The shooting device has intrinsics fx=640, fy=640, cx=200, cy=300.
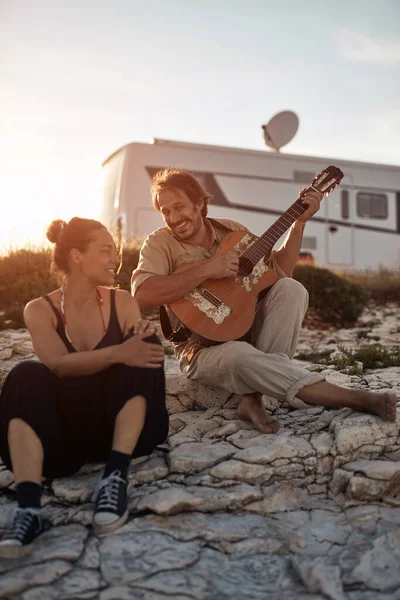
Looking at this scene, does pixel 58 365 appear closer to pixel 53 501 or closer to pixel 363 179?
pixel 53 501

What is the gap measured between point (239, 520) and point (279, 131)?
10.3 meters

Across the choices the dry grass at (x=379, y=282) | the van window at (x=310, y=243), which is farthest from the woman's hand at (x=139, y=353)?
the van window at (x=310, y=243)

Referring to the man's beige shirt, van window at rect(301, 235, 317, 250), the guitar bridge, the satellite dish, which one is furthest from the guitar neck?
the satellite dish

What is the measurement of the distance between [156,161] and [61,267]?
8.30 m

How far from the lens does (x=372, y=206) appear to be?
1259 cm

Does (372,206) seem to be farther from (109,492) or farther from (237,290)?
(109,492)

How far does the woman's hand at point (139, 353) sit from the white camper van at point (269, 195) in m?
7.40

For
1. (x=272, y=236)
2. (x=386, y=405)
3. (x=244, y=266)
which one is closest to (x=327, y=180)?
(x=272, y=236)

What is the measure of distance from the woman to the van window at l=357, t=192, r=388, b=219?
400 inches

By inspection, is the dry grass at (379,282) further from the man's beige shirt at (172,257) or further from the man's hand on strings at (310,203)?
the man's beige shirt at (172,257)

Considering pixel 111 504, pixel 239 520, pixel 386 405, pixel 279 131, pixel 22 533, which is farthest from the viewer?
pixel 279 131

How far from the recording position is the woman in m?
2.63

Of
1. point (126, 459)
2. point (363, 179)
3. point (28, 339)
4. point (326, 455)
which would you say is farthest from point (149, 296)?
point (363, 179)

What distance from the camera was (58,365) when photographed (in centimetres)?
277
